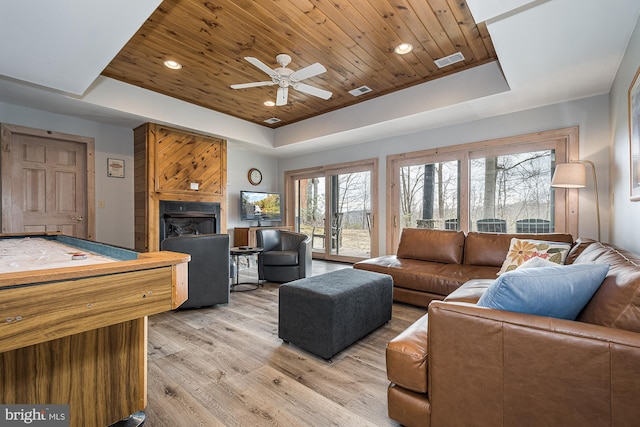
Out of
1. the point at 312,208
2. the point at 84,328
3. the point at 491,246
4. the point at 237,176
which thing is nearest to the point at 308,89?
the point at 491,246

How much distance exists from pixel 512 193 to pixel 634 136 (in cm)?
201

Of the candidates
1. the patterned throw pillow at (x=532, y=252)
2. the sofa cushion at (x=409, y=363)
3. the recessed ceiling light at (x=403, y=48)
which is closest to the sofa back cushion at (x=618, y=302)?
the sofa cushion at (x=409, y=363)

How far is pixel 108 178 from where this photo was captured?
15.2ft

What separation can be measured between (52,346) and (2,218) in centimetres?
405

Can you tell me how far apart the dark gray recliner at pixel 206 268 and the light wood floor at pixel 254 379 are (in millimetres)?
359

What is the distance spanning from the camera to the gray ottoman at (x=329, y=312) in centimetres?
198

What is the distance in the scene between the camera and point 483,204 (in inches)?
169

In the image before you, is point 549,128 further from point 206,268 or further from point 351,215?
point 206,268

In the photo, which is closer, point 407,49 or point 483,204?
point 407,49

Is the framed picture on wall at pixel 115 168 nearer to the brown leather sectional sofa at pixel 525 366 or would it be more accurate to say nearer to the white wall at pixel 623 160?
the brown leather sectional sofa at pixel 525 366

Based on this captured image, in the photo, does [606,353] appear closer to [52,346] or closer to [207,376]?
[207,376]

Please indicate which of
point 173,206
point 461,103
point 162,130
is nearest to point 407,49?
point 461,103

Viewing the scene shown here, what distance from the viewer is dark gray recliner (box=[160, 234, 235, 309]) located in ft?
9.60

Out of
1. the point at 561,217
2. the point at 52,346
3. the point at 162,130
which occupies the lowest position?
the point at 52,346
